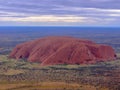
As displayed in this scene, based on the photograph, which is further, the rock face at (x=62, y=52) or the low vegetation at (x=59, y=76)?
the rock face at (x=62, y=52)

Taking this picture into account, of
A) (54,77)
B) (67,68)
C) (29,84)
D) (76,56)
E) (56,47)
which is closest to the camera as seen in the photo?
(29,84)

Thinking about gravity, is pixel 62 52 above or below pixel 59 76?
above

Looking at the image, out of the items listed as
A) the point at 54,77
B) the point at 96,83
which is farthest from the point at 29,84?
the point at 96,83

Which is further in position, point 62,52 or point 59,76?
point 62,52

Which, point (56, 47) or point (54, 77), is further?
point (56, 47)

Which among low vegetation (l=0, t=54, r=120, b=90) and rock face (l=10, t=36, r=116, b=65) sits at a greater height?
rock face (l=10, t=36, r=116, b=65)

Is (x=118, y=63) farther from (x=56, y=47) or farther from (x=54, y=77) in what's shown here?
(x=54, y=77)

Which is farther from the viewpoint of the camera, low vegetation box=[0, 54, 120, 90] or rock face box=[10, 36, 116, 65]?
rock face box=[10, 36, 116, 65]

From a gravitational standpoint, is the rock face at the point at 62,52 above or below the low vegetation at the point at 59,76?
above
